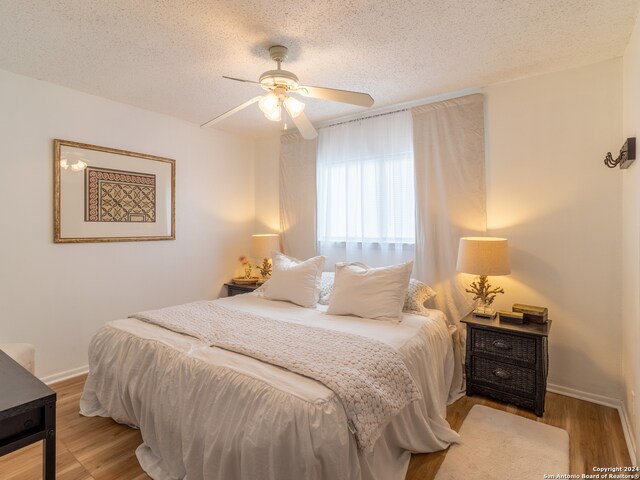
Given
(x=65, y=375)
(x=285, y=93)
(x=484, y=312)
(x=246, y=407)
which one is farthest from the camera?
(x=65, y=375)

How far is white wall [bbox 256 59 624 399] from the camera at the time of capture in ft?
7.78

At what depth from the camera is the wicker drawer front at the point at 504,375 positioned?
90.7 inches

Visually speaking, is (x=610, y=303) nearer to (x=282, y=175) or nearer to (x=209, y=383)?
(x=209, y=383)

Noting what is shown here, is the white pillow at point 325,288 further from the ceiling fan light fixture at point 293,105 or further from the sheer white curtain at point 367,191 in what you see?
the ceiling fan light fixture at point 293,105

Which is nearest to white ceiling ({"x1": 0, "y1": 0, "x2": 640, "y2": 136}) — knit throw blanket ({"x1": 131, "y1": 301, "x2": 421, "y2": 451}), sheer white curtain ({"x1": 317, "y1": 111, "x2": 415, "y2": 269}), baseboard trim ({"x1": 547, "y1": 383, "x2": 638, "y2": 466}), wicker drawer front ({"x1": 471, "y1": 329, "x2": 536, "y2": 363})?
sheer white curtain ({"x1": 317, "y1": 111, "x2": 415, "y2": 269})

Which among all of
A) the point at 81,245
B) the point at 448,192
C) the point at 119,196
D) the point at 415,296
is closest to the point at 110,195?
the point at 119,196

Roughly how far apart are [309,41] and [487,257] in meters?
1.91

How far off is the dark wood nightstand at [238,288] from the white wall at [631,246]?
3222mm

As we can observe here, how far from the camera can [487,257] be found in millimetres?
2438

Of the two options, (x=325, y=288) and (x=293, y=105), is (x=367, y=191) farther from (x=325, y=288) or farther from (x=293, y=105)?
(x=293, y=105)

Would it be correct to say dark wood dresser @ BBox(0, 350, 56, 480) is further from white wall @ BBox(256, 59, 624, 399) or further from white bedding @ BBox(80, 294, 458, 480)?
white wall @ BBox(256, 59, 624, 399)

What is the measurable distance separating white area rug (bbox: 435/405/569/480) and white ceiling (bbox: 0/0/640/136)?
2.45 m

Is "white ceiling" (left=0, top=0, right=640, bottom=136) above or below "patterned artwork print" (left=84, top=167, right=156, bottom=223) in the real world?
above

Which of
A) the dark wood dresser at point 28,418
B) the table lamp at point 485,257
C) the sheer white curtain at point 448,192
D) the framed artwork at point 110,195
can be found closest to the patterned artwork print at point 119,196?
the framed artwork at point 110,195
